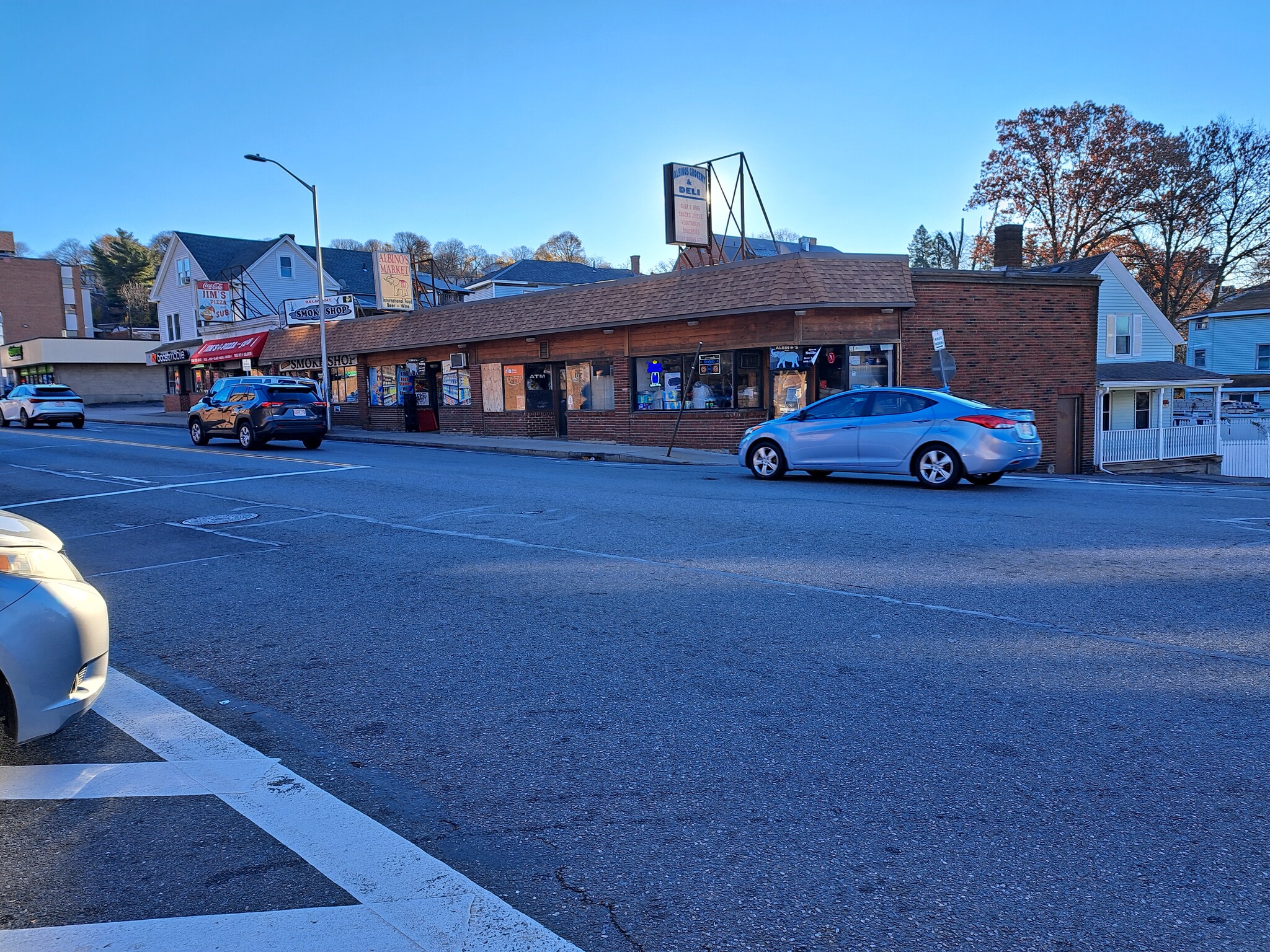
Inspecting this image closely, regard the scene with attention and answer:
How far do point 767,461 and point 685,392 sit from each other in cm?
844

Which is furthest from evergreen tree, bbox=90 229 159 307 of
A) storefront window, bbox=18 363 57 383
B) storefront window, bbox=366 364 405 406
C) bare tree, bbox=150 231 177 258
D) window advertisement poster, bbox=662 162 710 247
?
window advertisement poster, bbox=662 162 710 247

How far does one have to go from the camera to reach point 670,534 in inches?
378

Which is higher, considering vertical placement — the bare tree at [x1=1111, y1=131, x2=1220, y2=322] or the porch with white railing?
the bare tree at [x1=1111, y1=131, x2=1220, y2=322]

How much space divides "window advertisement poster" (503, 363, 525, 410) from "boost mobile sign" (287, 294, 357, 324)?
34.7 feet

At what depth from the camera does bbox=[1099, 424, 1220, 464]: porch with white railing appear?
2711 centimetres

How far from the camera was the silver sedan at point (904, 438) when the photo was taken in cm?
1327

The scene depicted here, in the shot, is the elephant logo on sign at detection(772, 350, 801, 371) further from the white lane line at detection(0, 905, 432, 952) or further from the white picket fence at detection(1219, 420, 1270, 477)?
the white lane line at detection(0, 905, 432, 952)

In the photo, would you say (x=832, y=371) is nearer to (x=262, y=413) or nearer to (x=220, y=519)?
(x=262, y=413)

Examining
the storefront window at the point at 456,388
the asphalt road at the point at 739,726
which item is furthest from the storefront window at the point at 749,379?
the asphalt road at the point at 739,726

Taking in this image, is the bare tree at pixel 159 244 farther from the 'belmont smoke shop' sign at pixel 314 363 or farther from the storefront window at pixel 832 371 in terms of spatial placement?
the storefront window at pixel 832 371

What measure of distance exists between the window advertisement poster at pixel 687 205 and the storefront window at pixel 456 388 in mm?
9083

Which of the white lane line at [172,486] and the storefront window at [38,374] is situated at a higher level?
the storefront window at [38,374]

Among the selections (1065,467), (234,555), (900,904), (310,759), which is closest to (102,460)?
(234,555)

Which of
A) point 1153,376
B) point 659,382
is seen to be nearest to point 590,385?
point 659,382
